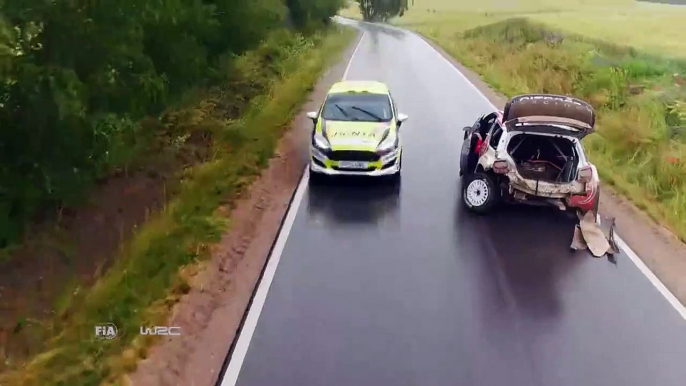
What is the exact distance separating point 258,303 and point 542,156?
20.0 feet

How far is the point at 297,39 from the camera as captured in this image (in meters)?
38.1

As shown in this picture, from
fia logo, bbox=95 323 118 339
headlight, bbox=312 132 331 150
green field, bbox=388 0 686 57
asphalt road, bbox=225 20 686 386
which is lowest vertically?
green field, bbox=388 0 686 57

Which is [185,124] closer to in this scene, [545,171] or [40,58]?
[40,58]

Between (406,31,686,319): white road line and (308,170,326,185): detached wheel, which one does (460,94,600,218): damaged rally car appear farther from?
(308,170,326,185): detached wheel

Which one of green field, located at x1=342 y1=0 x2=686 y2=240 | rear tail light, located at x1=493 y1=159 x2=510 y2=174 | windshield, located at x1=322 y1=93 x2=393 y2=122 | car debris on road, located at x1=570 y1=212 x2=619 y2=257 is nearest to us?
car debris on road, located at x1=570 y1=212 x2=619 y2=257

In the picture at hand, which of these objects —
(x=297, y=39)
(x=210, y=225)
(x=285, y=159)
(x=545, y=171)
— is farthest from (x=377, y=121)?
(x=297, y=39)

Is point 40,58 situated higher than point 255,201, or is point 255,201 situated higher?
point 40,58

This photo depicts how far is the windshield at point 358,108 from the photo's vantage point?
1388 centimetres

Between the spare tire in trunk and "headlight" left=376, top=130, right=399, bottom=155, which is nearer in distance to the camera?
the spare tire in trunk

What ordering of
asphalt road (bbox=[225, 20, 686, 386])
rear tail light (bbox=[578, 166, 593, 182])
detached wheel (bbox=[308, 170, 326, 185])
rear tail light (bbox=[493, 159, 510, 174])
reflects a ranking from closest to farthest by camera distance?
1. asphalt road (bbox=[225, 20, 686, 386])
2. rear tail light (bbox=[578, 166, 593, 182])
3. rear tail light (bbox=[493, 159, 510, 174])
4. detached wheel (bbox=[308, 170, 326, 185])

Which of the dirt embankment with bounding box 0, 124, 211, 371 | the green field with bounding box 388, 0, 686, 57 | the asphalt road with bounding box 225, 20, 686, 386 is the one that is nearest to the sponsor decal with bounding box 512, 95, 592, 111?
the asphalt road with bounding box 225, 20, 686, 386

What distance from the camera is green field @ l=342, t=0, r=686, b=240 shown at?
1431cm

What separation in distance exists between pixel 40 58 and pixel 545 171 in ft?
27.0

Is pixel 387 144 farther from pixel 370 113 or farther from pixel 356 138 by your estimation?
pixel 370 113
